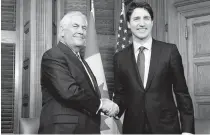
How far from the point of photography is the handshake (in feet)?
8.87

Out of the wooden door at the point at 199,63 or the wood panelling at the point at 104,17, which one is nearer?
the wooden door at the point at 199,63

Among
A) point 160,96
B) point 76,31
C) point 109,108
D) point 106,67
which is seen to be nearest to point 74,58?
point 76,31

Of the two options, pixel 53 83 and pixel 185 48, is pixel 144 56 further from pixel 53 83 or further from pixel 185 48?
pixel 185 48

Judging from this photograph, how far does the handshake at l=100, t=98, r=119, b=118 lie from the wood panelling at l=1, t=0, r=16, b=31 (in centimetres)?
316

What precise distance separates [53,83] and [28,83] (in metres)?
2.61

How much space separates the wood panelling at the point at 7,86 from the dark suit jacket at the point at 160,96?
10.1 feet

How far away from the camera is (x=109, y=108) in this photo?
2.74 m

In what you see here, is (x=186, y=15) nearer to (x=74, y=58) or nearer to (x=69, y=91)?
(x=74, y=58)

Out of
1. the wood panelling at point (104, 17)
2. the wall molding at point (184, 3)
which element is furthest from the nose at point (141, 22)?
the wood panelling at point (104, 17)

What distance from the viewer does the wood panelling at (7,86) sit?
5.36m

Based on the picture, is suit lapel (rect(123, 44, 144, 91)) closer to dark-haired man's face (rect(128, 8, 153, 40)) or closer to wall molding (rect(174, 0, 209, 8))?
dark-haired man's face (rect(128, 8, 153, 40))

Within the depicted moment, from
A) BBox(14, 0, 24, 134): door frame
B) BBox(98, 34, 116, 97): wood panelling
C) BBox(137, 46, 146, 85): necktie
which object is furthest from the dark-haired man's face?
BBox(14, 0, 24, 134): door frame

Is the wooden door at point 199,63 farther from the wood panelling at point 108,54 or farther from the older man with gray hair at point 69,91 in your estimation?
the older man with gray hair at point 69,91

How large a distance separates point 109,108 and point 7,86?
2.99 meters
